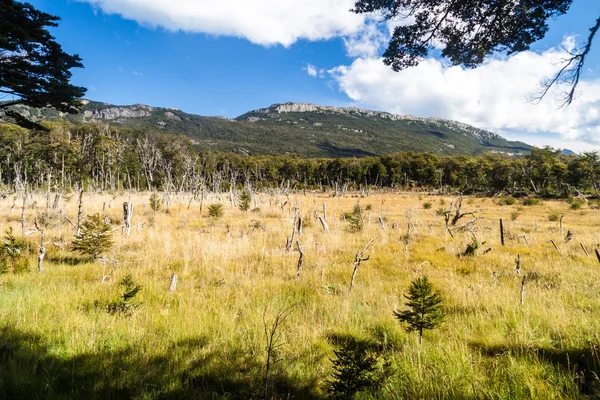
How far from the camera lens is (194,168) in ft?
137

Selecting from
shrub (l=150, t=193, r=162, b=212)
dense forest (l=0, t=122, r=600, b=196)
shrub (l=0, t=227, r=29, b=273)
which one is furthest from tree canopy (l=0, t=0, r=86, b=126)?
dense forest (l=0, t=122, r=600, b=196)

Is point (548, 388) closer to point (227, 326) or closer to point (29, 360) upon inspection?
point (227, 326)

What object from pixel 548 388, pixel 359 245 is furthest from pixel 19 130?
pixel 548 388

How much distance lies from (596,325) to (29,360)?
6.27 m

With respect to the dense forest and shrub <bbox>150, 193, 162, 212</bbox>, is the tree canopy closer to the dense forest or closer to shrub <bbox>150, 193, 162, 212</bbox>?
shrub <bbox>150, 193, 162, 212</bbox>

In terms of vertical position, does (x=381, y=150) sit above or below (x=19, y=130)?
above

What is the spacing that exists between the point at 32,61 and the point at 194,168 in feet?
112

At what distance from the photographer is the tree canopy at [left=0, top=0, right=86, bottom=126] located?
764 cm

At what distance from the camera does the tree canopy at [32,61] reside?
7645 millimetres

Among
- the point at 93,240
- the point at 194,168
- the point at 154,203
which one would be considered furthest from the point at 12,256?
the point at 194,168

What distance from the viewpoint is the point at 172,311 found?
407 centimetres

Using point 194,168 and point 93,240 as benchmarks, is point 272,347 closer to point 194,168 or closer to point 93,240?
point 93,240

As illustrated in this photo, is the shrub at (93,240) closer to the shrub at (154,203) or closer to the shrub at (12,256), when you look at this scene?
the shrub at (12,256)

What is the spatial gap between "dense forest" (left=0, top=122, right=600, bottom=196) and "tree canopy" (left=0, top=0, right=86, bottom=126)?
17.8 m
